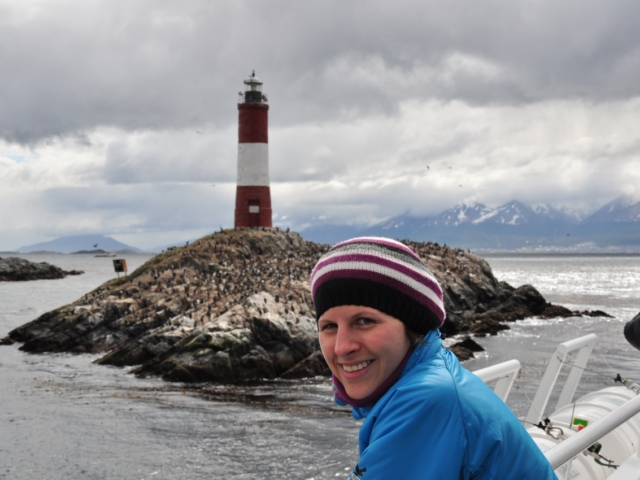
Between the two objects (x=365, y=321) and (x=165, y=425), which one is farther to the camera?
(x=165, y=425)

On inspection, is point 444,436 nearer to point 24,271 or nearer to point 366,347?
point 366,347

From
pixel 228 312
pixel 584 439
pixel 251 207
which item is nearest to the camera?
pixel 584 439

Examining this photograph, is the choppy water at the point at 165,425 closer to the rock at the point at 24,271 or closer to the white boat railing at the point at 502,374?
the white boat railing at the point at 502,374

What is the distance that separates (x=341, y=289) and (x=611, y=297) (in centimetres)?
6478

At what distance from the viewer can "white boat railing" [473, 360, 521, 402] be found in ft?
14.5

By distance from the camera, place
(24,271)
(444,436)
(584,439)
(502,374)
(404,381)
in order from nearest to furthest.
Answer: (444,436)
(404,381)
(584,439)
(502,374)
(24,271)

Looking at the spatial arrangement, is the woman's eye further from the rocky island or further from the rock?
the rock

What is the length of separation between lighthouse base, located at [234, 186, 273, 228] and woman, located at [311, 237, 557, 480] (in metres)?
40.9

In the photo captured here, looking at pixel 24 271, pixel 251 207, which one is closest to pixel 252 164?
pixel 251 207

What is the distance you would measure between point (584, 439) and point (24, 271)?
96.3 m

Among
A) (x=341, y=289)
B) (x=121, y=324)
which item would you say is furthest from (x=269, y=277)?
(x=341, y=289)

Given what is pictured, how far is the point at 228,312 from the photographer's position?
974 inches

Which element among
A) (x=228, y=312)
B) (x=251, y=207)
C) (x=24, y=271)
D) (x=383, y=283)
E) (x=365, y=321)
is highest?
(x=251, y=207)

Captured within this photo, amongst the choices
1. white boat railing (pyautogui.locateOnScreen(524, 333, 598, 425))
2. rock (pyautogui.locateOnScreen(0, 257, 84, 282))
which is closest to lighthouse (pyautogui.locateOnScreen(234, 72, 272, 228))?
white boat railing (pyautogui.locateOnScreen(524, 333, 598, 425))
